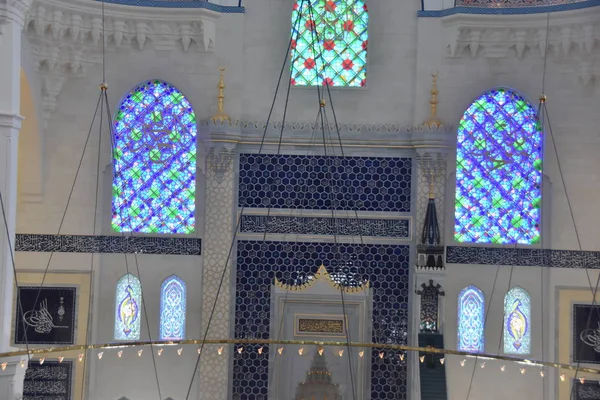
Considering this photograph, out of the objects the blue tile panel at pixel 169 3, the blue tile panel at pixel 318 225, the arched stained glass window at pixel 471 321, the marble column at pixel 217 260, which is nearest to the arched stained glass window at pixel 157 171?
the marble column at pixel 217 260

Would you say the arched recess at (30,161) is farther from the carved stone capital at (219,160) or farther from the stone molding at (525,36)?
the stone molding at (525,36)

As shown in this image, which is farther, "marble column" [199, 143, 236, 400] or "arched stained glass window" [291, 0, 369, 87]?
"arched stained glass window" [291, 0, 369, 87]

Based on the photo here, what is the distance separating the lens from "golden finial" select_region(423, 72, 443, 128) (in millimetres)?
8773

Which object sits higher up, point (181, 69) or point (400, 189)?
point (181, 69)

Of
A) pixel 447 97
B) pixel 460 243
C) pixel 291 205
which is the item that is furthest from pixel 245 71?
pixel 460 243

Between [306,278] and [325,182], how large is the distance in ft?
3.14

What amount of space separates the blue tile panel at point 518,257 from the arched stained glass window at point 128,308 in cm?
303

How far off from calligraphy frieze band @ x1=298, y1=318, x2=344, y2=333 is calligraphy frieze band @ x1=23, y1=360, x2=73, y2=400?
7.46 feet

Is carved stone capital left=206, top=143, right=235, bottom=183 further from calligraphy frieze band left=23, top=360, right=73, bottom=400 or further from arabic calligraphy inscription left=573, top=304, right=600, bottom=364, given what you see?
arabic calligraphy inscription left=573, top=304, right=600, bottom=364

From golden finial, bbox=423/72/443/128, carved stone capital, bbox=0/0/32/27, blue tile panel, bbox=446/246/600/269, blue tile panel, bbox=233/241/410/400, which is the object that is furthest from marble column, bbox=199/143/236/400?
carved stone capital, bbox=0/0/32/27

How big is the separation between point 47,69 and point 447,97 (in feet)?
12.6

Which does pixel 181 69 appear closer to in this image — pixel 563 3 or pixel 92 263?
pixel 92 263

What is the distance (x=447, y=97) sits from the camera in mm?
8945

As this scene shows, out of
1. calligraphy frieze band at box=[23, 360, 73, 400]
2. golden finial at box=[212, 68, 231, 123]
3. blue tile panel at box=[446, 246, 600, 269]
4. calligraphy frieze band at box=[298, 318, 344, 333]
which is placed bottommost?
calligraphy frieze band at box=[23, 360, 73, 400]
